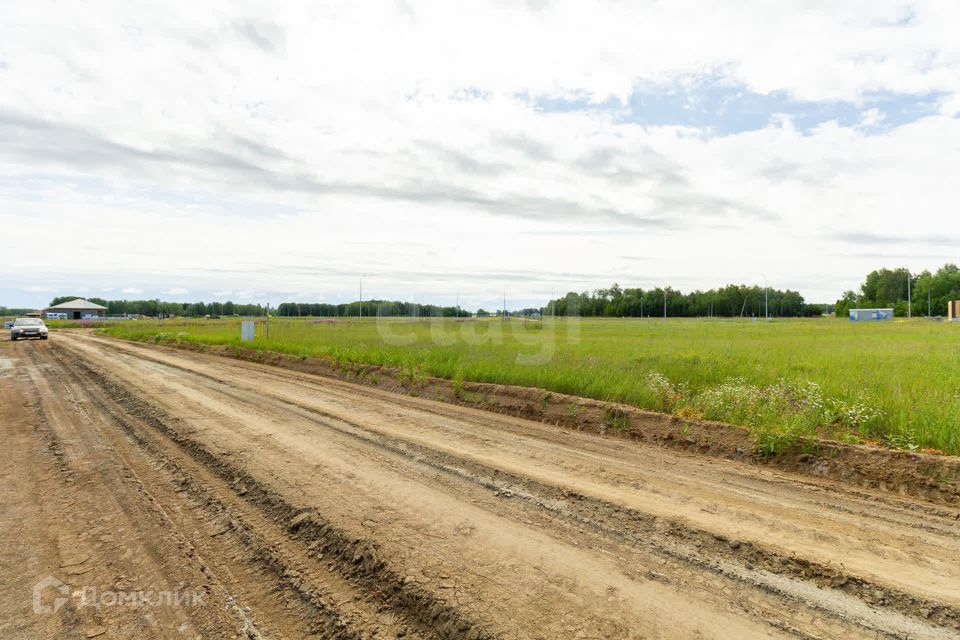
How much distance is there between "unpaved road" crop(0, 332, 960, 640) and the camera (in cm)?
295

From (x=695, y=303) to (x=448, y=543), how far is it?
137 m

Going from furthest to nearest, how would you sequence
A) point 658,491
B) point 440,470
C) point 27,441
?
point 27,441
point 440,470
point 658,491

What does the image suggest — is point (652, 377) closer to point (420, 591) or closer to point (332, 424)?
point (332, 424)

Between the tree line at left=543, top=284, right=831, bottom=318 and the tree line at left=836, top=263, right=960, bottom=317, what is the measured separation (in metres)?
11.4

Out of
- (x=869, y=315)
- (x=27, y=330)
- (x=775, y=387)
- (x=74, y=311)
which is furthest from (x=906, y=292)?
(x=74, y=311)

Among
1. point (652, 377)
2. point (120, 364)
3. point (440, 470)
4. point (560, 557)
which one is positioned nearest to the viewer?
point (560, 557)

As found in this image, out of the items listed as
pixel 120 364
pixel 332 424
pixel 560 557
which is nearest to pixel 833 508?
pixel 560 557

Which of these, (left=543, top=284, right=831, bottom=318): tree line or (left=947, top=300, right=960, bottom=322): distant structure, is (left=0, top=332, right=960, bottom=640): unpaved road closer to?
(left=947, top=300, right=960, bottom=322): distant structure

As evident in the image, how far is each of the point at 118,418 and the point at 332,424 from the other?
3.70 m

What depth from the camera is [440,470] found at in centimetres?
570

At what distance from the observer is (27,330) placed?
31.9 meters

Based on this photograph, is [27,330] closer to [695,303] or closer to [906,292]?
[695,303]

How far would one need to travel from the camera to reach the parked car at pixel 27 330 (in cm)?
3167

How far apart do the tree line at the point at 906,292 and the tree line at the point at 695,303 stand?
37.4 ft
